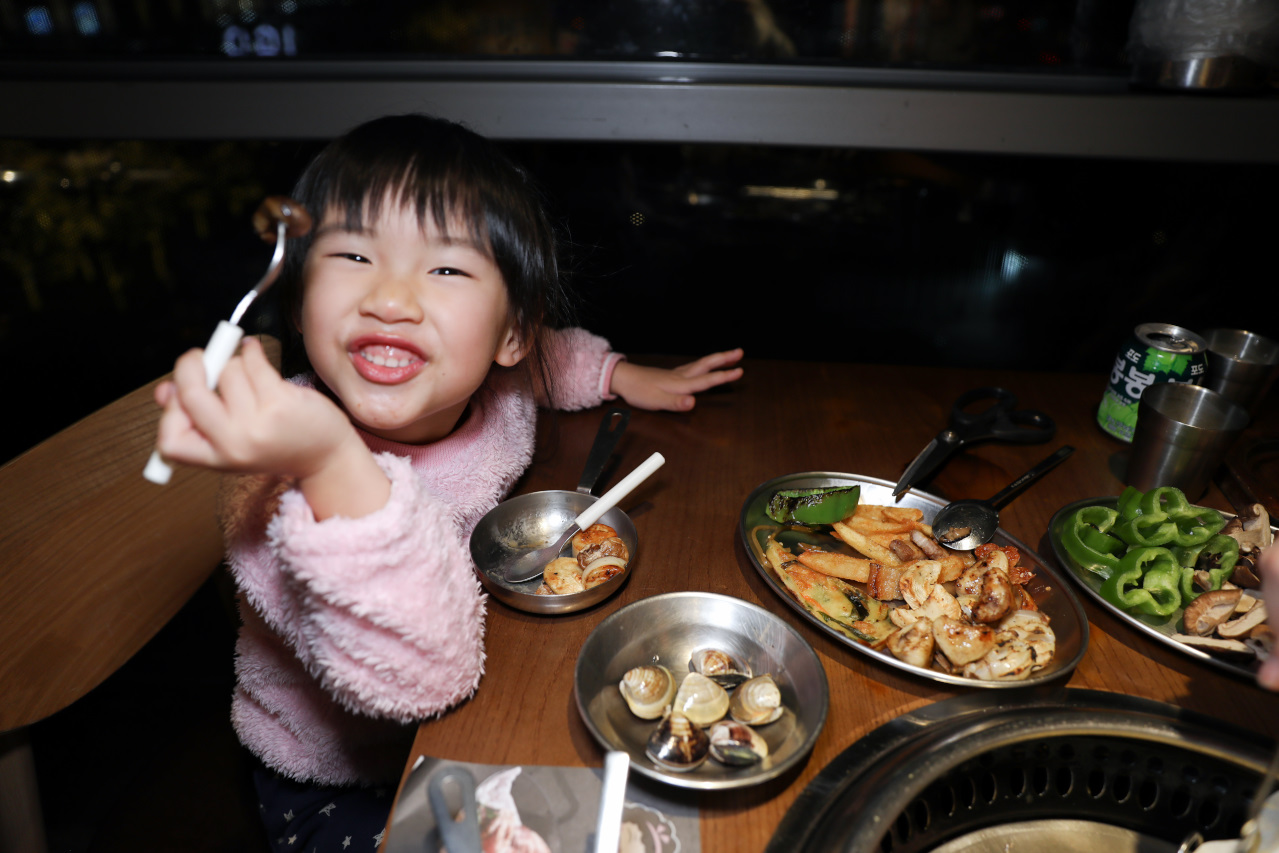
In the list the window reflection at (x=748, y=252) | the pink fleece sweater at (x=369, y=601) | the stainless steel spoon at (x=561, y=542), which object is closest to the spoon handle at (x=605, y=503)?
the stainless steel spoon at (x=561, y=542)

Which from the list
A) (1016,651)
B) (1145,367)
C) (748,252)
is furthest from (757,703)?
(748,252)

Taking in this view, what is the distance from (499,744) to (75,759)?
1567mm

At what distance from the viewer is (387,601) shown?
2.34 feet

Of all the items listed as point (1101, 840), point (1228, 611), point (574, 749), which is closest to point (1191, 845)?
point (1101, 840)

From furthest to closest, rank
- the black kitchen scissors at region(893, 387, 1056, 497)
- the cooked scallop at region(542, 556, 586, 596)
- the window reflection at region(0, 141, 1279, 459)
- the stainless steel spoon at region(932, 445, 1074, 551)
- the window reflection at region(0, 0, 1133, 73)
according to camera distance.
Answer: the window reflection at region(0, 141, 1279, 459) < the window reflection at region(0, 0, 1133, 73) < the black kitchen scissors at region(893, 387, 1056, 497) < the stainless steel spoon at region(932, 445, 1074, 551) < the cooked scallop at region(542, 556, 586, 596)

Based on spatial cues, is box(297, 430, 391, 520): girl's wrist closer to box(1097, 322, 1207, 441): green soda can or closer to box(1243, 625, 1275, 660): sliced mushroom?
box(1243, 625, 1275, 660): sliced mushroom

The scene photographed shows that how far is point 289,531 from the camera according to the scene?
70 cm

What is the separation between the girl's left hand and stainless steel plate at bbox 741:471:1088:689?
0.36m

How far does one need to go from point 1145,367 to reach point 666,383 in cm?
82

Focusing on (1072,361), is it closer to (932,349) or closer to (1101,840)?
(932,349)

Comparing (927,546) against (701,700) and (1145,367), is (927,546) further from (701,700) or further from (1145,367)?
(1145,367)

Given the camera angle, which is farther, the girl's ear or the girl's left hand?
the girl's left hand

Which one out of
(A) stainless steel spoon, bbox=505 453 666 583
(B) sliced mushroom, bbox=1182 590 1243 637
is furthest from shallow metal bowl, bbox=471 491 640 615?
(B) sliced mushroom, bbox=1182 590 1243 637

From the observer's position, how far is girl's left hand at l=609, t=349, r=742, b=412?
4.58ft
